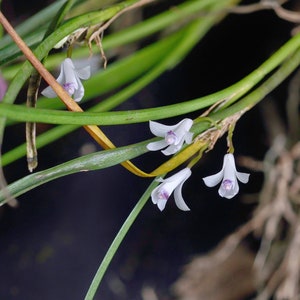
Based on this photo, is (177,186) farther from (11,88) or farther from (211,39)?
(211,39)

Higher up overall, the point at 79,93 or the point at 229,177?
the point at 79,93

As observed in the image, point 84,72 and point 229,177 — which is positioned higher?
point 84,72

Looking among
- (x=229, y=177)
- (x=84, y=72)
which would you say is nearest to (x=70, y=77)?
(x=84, y=72)

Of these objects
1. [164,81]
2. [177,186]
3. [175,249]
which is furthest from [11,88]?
[175,249]

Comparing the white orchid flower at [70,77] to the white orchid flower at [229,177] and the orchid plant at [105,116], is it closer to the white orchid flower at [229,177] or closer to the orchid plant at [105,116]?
the orchid plant at [105,116]

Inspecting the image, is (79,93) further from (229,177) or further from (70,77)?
(229,177)

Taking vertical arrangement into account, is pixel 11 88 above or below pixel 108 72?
below

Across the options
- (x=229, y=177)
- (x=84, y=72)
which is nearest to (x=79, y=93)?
(x=84, y=72)

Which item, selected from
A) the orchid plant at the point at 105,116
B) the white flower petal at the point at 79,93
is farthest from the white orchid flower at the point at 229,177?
the white flower petal at the point at 79,93
